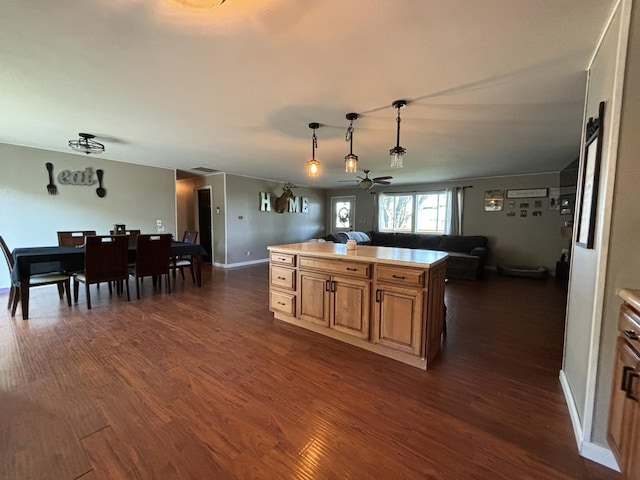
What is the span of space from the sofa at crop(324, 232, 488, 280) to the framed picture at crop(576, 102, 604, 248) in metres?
3.98

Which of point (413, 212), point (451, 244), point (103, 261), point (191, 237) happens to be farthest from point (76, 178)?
point (451, 244)

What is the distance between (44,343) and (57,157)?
12.3 ft

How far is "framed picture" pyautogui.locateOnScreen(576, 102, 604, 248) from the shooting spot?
1406 mm

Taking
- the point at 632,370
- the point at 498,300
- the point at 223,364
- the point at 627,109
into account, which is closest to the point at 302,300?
the point at 223,364

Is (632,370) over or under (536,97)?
under

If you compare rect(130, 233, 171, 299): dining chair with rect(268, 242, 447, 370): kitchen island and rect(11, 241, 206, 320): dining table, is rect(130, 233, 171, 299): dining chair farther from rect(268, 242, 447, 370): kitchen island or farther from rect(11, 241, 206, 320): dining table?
rect(268, 242, 447, 370): kitchen island

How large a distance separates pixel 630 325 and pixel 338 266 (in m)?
1.83

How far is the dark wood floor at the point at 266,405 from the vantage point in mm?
1312

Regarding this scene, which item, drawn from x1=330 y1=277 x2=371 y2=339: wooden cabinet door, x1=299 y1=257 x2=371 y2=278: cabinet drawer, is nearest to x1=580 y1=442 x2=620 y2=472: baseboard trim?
x1=330 y1=277 x2=371 y2=339: wooden cabinet door

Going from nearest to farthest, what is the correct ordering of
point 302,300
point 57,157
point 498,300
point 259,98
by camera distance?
point 259,98
point 302,300
point 498,300
point 57,157

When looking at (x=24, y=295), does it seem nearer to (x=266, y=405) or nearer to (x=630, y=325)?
(x=266, y=405)

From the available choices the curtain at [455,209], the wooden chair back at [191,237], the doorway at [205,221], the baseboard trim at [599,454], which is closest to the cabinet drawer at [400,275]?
the baseboard trim at [599,454]

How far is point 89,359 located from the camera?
7.30 feet

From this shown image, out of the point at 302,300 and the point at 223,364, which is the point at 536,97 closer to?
the point at 302,300
